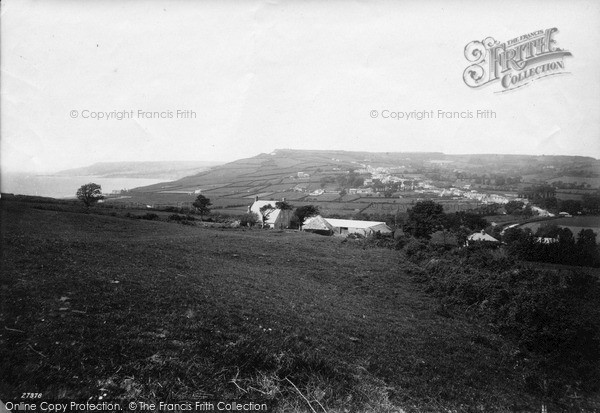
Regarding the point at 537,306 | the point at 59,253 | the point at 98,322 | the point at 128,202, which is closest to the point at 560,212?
the point at 537,306

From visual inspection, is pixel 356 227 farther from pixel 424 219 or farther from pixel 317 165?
pixel 317 165

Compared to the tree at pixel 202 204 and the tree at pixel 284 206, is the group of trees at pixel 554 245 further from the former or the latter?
the tree at pixel 202 204

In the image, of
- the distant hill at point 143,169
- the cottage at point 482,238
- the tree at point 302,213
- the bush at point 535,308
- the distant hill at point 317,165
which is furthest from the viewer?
the tree at point 302,213

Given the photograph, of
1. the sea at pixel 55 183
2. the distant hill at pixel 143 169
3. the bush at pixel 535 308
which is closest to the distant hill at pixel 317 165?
the distant hill at pixel 143 169

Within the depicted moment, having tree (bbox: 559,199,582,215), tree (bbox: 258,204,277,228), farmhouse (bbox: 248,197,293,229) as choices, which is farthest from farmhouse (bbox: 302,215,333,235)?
tree (bbox: 559,199,582,215)

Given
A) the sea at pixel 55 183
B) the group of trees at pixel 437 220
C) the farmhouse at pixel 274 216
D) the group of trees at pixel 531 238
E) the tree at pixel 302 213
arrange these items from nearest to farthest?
the sea at pixel 55 183, the group of trees at pixel 531 238, the group of trees at pixel 437 220, the tree at pixel 302 213, the farmhouse at pixel 274 216

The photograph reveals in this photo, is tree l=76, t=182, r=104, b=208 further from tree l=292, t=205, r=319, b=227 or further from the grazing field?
the grazing field
